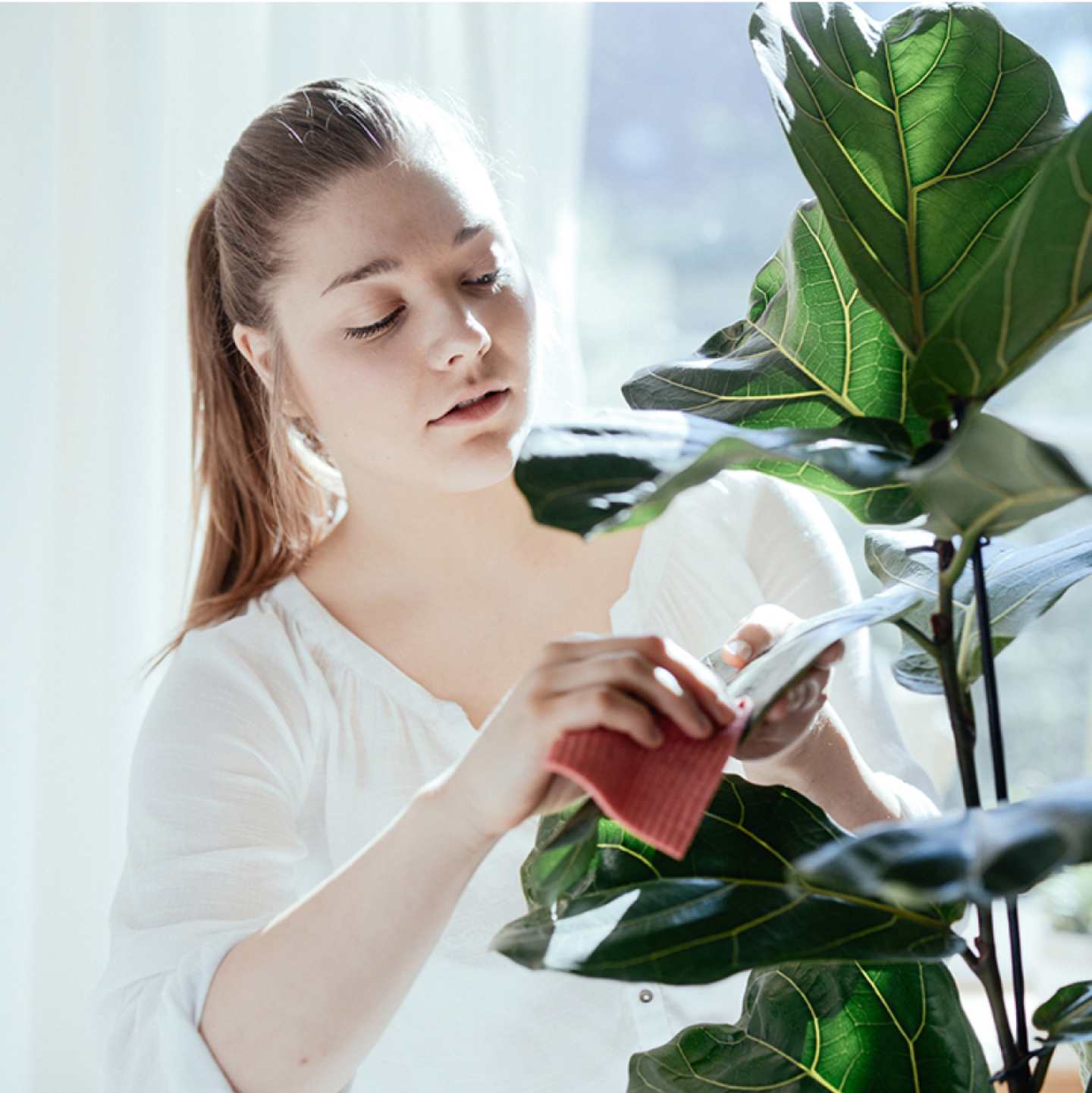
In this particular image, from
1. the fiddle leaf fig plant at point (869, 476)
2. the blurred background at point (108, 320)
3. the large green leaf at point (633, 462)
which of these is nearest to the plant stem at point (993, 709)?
the fiddle leaf fig plant at point (869, 476)

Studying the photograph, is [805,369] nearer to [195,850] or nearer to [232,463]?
[195,850]

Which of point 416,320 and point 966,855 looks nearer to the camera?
point 966,855

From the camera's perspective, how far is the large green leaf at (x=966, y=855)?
395mm

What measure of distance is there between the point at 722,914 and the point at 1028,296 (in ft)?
A: 0.98

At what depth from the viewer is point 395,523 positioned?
1.39m

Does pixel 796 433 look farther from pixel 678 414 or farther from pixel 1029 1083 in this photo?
pixel 1029 1083

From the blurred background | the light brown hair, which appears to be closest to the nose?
the light brown hair

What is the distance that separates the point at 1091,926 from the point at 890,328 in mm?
2413

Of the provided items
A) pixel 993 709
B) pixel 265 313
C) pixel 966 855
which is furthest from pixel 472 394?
pixel 966 855

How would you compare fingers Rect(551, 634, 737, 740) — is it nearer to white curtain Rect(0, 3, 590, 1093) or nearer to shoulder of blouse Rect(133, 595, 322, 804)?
shoulder of blouse Rect(133, 595, 322, 804)

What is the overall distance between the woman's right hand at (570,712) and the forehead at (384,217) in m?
0.58

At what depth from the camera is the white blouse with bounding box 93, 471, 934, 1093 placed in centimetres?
129

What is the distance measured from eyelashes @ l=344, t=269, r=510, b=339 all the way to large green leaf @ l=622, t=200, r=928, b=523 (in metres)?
0.47

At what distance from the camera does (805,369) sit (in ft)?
2.27
